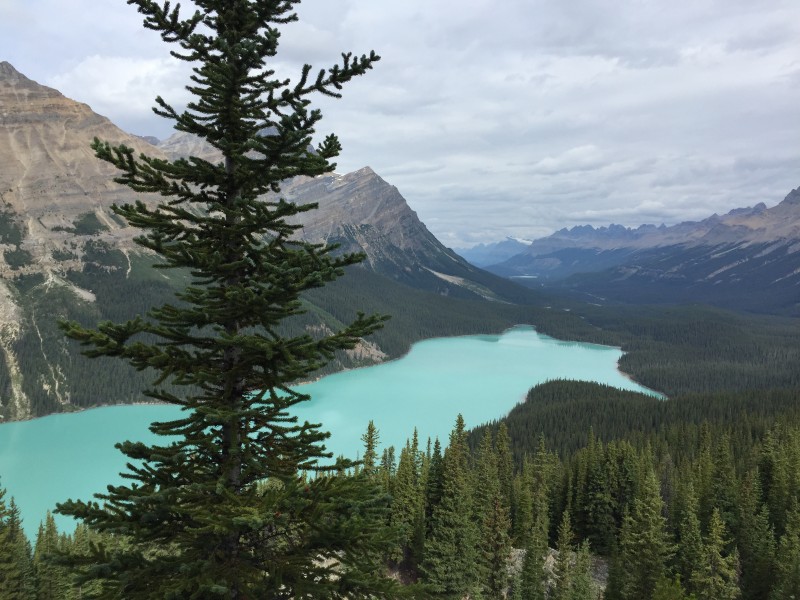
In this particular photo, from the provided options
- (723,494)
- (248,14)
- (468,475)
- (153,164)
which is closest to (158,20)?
(248,14)

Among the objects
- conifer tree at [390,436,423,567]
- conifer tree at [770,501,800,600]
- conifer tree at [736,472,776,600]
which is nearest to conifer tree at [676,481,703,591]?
conifer tree at [736,472,776,600]

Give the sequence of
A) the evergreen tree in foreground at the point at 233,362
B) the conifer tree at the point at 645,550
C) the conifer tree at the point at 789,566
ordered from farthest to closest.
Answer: the conifer tree at the point at 645,550 < the conifer tree at the point at 789,566 < the evergreen tree in foreground at the point at 233,362

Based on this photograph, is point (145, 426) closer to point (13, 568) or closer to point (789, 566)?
point (13, 568)

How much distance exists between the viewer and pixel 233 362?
877 centimetres

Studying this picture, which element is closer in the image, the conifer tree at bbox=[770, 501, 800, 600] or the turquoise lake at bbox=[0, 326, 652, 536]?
the conifer tree at bbox=[770, 501, 800, 600]

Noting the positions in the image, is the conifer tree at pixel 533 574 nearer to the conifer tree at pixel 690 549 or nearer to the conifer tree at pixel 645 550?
the conifer tree at pixel 645 550

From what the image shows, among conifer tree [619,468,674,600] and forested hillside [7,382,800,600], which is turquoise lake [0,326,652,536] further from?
conifer tree [619,468,674,600]

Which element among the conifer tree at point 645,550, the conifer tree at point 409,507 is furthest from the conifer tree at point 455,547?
the conifer tree at point 645,550

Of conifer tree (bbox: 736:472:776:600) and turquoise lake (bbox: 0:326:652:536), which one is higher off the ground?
conifer tree (bbox: 736:472:776:600)

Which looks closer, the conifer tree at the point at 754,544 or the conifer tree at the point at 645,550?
the conifer tree at the point at 645,550

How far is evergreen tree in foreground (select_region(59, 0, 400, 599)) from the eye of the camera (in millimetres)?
7734

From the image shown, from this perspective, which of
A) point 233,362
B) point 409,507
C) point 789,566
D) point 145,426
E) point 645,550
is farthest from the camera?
point 145,426

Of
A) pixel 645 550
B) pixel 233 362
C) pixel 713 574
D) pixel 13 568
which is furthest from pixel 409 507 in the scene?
pixel 233 362

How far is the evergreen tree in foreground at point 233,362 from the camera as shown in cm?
773
